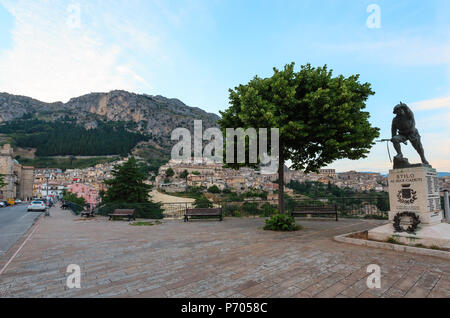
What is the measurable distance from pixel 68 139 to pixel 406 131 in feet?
595

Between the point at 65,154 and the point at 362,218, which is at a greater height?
the point at 65,154

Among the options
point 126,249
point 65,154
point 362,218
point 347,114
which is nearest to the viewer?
point 126,249

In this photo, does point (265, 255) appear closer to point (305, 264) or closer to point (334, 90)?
point (305, 264)

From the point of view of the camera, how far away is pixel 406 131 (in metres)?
7.46

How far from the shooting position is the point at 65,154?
14600 cm

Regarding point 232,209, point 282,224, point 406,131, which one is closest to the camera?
point 406,131

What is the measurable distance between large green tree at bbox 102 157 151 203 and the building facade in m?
61.3

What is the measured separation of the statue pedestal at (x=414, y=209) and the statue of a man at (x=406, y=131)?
626 millimetres

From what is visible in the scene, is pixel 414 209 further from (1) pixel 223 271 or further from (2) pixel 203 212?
(2) pixel 203 212

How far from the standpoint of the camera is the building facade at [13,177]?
242 ft

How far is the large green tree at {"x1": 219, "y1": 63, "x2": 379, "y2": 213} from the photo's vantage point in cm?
801

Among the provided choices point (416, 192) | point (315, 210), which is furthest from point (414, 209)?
point (315, 210)
